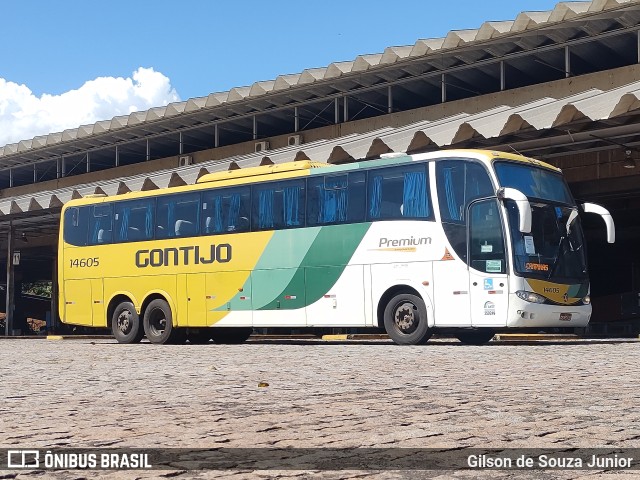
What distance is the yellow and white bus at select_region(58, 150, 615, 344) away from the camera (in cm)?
1738

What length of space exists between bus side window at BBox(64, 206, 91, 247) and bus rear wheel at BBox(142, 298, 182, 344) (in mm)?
2992

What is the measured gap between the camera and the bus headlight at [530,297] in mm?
17031

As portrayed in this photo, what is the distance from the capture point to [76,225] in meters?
24.8

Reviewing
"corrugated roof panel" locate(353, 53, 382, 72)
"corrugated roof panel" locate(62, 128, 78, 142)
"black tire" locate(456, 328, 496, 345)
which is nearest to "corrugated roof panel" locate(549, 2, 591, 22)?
"corrugated roof panel" locate(353, 53, 382, 72)

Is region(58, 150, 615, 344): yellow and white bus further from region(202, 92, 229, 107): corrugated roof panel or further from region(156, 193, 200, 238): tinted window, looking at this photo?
region(202, 92, 229, 107): corrugated roof panel

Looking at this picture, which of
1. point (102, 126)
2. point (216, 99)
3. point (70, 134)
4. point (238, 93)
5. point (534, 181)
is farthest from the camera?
point (70, 134)

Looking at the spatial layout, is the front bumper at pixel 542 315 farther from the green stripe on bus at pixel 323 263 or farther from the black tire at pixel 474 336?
the green stripe on bus at pixel 323 263

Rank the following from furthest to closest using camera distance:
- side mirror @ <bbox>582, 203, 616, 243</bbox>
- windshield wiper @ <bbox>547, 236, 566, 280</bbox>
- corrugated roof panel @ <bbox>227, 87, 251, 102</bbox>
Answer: corrugated roof panel @ <bbox>227, 87, 251, 102</bbox> → side mirror @ <bbox>582, 203, 616, 243</bbox> → windshield wiper @ <bbox>547, 236, 566, 280</bbox>

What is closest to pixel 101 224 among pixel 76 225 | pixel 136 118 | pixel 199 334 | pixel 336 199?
pixel 76 225

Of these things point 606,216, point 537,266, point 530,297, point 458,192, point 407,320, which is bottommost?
point 407,320

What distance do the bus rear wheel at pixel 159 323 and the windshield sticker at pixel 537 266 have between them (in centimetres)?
901

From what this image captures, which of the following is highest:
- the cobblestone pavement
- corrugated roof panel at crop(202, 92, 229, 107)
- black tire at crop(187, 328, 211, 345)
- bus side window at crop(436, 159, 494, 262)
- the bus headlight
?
corrugated roof panel at crop(202, 92, 229, 107)

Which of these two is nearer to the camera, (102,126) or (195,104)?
(195,104)

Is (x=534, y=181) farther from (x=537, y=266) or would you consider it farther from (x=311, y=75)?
(x=311, y=75)
